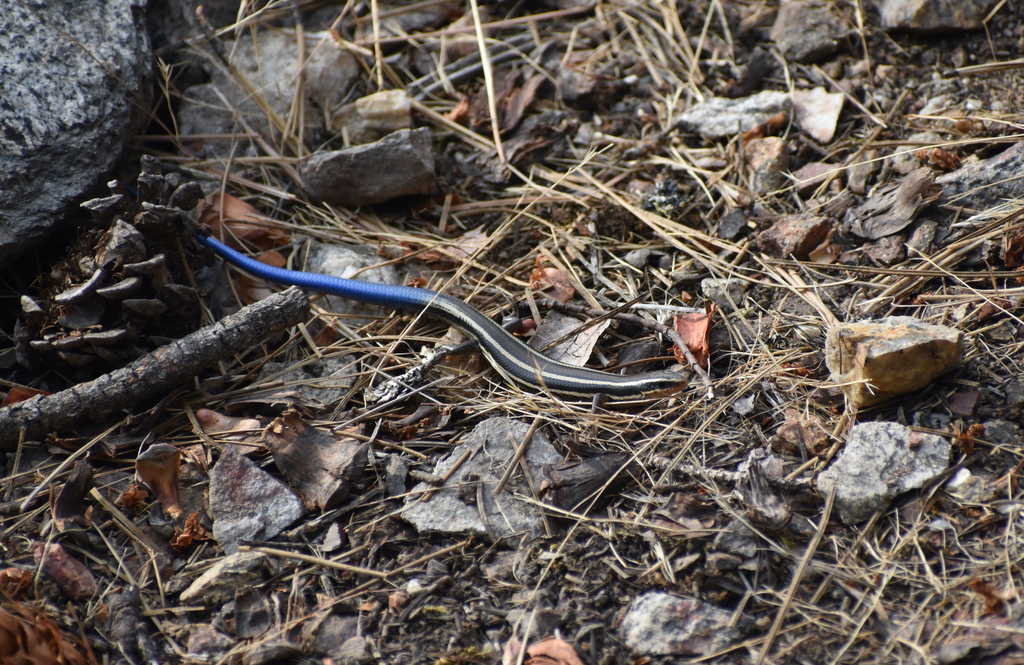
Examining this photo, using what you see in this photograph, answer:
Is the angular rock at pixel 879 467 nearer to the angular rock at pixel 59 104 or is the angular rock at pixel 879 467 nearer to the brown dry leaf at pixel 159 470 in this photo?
the brown dry leaf at pixel 159 470

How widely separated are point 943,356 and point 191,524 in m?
2.58

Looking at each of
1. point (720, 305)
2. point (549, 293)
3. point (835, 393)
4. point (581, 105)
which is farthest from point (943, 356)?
point (581, 105)

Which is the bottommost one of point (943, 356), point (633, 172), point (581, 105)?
point (943, 356)

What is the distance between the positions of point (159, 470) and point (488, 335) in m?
1.37

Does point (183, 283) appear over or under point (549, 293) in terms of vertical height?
over

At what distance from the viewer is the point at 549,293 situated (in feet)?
10.8

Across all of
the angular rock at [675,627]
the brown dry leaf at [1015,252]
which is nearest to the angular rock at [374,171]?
the angular rock at [675,627]

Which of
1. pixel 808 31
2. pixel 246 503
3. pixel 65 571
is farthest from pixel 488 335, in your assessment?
pixel 808 31

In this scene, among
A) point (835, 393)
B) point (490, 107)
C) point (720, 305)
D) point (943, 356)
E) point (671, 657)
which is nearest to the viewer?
point (671, 657)

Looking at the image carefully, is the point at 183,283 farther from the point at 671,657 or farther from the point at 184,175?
the point at 671,657

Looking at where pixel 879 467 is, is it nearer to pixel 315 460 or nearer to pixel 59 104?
pixel 315 460

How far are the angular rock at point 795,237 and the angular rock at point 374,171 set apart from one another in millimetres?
1650

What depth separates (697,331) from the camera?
292cm

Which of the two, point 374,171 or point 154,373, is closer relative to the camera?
point 154,373
